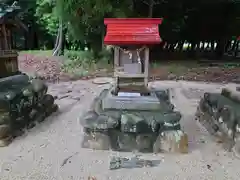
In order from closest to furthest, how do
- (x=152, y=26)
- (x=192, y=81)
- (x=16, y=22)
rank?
1. (x=152, y=26)
2. (x=16, y=22)
3. (x=192, y=81)

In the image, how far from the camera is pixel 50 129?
182 inches

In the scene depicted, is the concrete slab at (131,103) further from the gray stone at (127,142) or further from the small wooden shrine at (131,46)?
the gray stone at (127,142)

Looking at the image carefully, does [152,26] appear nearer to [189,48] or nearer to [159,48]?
[159,48]

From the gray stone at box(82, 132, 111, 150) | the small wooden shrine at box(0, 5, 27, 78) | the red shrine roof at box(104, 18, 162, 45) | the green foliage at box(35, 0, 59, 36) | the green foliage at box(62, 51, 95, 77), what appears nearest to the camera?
the gray stone at box(82, 132, 111, 150)

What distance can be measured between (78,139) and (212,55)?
37.6 feet

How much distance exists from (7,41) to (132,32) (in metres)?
2.44

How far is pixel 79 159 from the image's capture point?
3477 mm

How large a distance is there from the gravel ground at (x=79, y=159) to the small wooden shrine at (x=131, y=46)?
1188mm

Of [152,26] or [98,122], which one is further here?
[152,26]

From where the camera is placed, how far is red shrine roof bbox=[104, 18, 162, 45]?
12.8 feet

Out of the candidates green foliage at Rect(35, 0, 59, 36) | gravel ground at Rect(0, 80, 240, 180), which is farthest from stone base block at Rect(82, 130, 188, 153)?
green foliage at Rect(35, 0, 59, 36)

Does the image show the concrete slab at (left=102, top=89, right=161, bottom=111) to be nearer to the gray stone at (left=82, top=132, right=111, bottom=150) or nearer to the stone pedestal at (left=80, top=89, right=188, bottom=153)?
the stone pedestal at (left=80, top=89, right=188, bottom=153)

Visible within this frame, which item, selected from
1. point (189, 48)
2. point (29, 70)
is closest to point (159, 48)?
point (189, 48)

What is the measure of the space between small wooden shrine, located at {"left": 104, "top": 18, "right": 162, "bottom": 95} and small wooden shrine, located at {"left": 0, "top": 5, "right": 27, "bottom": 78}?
1.83 meters
